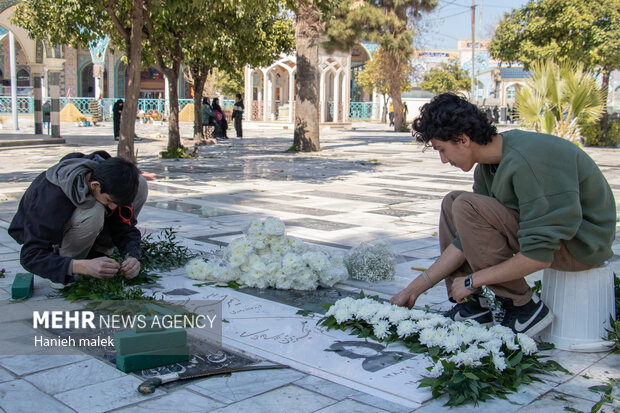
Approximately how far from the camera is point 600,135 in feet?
67.0

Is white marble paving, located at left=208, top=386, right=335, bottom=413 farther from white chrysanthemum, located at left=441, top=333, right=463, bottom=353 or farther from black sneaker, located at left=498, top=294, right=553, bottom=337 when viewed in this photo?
black sneaker, located at left=498, top=294, right=553, bottom=337

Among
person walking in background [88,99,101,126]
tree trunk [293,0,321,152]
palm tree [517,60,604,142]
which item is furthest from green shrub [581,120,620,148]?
person walking in background [88,99,101,126]

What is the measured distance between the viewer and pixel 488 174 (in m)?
3.10

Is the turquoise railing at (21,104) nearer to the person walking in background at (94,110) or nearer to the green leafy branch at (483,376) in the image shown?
the person walking in background at (94,110)

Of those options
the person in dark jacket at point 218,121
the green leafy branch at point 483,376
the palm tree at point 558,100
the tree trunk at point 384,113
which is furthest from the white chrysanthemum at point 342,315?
the tree trunk at point 384,113

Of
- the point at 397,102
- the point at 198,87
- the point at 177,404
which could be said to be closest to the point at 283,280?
the point at 177,404

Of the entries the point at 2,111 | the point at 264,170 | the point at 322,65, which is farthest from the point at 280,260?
the point at 2,111

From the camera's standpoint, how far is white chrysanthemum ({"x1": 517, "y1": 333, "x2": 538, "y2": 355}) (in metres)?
2.76

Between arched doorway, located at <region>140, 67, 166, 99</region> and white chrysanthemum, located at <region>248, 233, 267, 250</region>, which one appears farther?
arched doorway, located at <region>140, 67, 166, 99</region>

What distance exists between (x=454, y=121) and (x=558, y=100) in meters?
10.9

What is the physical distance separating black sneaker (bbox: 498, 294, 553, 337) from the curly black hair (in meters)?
0.81

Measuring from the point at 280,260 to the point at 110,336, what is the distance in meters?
1.28

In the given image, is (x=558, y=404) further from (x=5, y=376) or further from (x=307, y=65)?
(x=307, y=65)

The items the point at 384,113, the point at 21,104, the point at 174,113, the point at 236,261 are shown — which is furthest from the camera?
the point at 384,113
